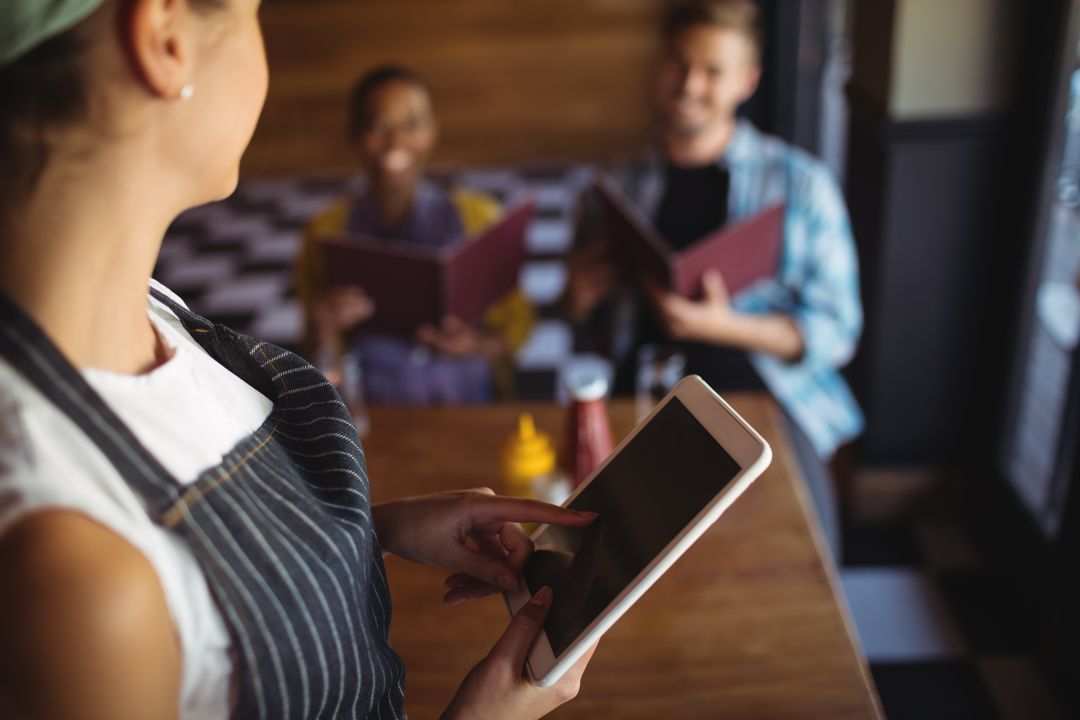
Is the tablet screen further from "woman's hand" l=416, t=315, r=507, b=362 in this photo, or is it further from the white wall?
the white wall

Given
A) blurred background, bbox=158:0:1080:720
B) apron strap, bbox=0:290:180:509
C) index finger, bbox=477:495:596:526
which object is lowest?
blurred background, bbox=158:0:1080:720

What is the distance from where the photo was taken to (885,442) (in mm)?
2568

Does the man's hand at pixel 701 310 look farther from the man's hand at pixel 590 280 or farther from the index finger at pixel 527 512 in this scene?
the index finger at pixel 527 512

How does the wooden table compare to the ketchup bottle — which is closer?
the wooden table

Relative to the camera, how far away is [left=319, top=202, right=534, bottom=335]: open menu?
189 cm

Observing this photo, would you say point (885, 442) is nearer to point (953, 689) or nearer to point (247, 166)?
point (953, 689)

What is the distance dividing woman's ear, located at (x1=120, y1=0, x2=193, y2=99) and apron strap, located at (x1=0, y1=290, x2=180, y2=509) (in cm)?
16

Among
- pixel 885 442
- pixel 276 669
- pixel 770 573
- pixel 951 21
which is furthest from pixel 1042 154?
pixel 276 669

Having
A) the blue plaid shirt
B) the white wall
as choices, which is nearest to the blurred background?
the white wall

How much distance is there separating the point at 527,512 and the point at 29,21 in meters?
0.58

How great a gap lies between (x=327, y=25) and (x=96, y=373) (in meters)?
5.75

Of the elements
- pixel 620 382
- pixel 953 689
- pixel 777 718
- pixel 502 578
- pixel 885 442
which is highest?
pixel 502 578

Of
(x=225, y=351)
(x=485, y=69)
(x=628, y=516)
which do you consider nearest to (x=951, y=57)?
(x=628, y=516)

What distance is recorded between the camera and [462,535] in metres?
0.96
